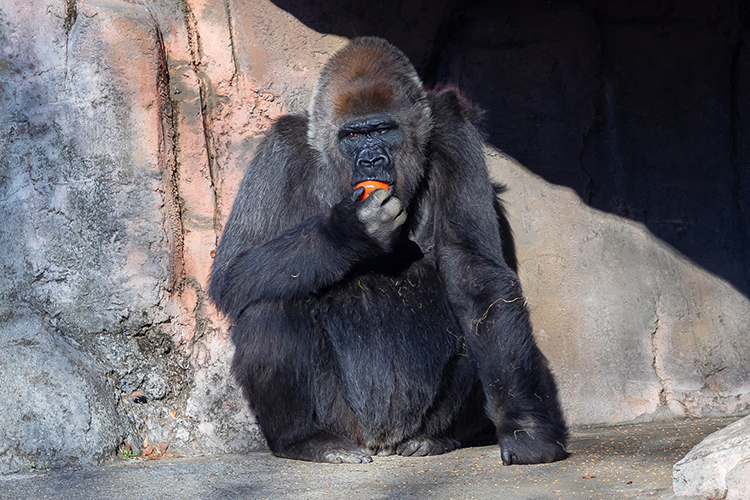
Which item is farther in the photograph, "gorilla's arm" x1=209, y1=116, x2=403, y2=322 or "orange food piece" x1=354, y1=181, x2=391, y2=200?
"orange food piece" x1=354, y1=181, x2=391, y2=200

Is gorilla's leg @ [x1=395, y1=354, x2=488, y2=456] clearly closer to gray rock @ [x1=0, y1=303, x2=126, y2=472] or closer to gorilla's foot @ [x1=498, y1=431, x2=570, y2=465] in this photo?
gorilla's foot @ [x1=498, y1=431, x2=570, y2=465]

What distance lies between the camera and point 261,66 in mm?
4355

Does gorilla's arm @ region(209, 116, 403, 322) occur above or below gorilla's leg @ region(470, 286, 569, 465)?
above

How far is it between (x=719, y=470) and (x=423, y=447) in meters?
1.62

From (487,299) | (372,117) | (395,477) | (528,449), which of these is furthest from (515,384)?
(372,117)

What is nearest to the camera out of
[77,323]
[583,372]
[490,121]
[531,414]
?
[531,414]

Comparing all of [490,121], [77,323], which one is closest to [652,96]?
[490,121]

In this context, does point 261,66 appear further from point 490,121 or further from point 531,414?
point 531,414

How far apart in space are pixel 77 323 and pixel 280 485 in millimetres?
1610

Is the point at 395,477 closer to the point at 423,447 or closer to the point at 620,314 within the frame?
the point at 423,447

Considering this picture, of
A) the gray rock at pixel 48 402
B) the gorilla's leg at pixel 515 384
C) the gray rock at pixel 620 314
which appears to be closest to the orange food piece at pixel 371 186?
the gorilla's leg at pixel 515 384

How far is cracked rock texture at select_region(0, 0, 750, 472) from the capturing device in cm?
391

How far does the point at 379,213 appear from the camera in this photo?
3.19 metres

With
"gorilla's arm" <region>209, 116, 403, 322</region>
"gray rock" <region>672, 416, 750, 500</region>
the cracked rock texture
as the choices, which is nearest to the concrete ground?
"gray rock" <region>672, 416, 750, 500</region>
